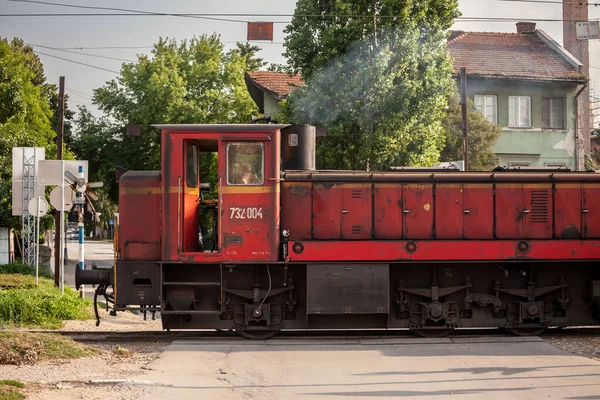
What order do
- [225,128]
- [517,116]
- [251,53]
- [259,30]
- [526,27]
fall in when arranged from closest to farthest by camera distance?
1. [225,128]
2. [259,30]
3. [517,116]
4. [526,27]
5. [251,53]

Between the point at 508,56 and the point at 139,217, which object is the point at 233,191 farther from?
the point at 508,56

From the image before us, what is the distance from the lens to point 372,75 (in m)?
22.2

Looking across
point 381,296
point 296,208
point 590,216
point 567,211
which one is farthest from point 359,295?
point 590,216

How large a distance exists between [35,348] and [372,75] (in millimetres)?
13826

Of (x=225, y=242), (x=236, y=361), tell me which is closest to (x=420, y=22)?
Result: (x=225, y=242)

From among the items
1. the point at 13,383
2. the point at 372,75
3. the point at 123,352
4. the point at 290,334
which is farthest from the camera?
the point at 372,75

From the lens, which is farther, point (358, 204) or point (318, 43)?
point (318, 43)

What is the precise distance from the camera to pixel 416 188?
14078 mm

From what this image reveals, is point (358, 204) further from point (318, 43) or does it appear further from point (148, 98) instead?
point (148, 98)

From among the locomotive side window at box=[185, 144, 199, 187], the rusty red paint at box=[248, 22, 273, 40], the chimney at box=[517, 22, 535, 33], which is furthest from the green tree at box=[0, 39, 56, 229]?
the chimney at box=[517, 22, 535, 33]

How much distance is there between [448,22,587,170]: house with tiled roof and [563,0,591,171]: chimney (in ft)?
1.07

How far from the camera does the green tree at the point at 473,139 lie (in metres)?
31.7

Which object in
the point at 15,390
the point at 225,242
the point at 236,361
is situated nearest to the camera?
the point at 15,390

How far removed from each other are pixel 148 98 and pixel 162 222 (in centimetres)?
3407
